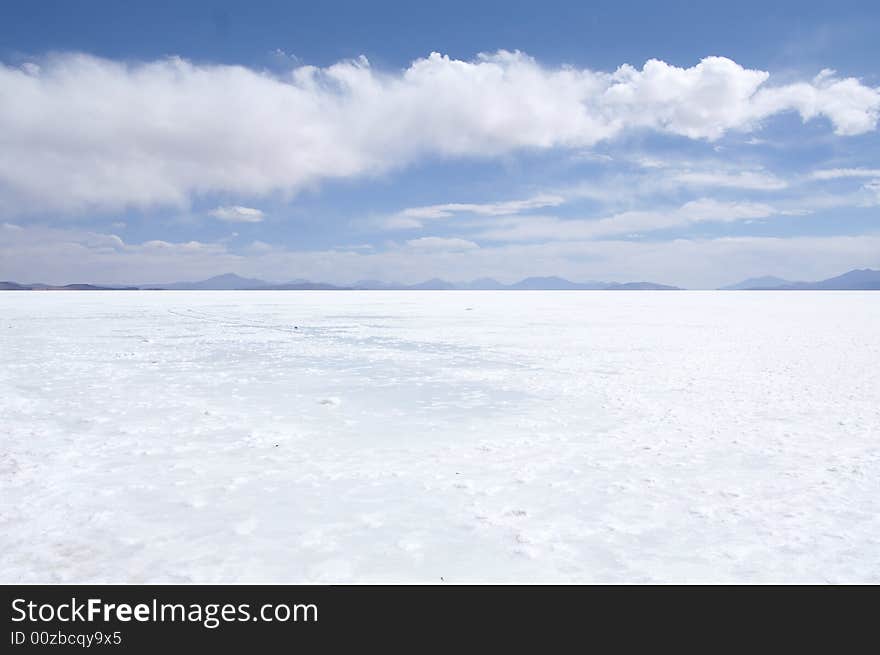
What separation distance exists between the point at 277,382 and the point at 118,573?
7.42m

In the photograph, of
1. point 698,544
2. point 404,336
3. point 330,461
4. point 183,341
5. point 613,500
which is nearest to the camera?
point 698,544

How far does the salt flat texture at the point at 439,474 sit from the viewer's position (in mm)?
3842

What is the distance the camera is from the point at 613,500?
16.4 ft

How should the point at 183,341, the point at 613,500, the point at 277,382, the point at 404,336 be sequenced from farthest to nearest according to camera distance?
the point at 404,336
the point at 183,341
the point at 277,382
the point at 613,500

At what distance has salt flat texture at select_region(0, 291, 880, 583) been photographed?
384 cm

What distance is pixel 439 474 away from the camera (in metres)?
5.67
